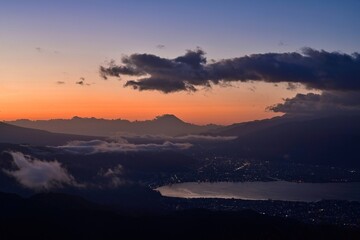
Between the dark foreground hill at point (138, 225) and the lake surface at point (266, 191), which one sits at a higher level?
the lake surface at point (266, 191)

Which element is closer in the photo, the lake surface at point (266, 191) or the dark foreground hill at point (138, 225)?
the dark foreground hill at point (138, 225)

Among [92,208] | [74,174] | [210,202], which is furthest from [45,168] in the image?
[92,208]

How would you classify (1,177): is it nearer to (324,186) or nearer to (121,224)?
(121,224)

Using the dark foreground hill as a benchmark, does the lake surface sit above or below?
above

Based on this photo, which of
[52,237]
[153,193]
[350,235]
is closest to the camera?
[52,237]
